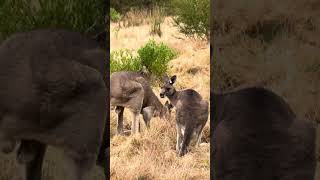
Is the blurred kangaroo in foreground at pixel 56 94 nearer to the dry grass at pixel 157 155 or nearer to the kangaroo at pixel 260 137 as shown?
the kangaroo at pixel 260 137

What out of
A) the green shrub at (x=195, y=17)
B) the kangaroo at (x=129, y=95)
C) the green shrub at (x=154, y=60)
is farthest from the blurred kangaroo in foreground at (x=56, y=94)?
the green shrub at (x=195, y=17)

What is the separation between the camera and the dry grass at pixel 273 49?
9.53 ft

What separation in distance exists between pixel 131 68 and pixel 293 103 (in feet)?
23.8

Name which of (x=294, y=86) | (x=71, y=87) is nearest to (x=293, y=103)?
(x=294, y=86)

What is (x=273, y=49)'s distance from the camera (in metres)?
2.99

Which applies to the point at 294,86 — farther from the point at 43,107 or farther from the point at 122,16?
the point at 122,16

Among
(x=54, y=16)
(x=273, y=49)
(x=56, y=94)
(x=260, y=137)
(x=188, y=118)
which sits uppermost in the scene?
(x=54, y=16)

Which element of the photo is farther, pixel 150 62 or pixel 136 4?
pixel 136 4

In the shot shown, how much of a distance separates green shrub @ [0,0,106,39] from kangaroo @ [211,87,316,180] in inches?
27.5

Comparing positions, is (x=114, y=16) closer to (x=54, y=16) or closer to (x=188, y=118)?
(x=188, y=118)

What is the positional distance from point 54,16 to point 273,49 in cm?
111

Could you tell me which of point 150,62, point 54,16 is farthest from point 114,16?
point 54,16

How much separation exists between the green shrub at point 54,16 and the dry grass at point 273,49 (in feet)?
2.00

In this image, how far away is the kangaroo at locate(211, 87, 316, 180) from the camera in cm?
291
